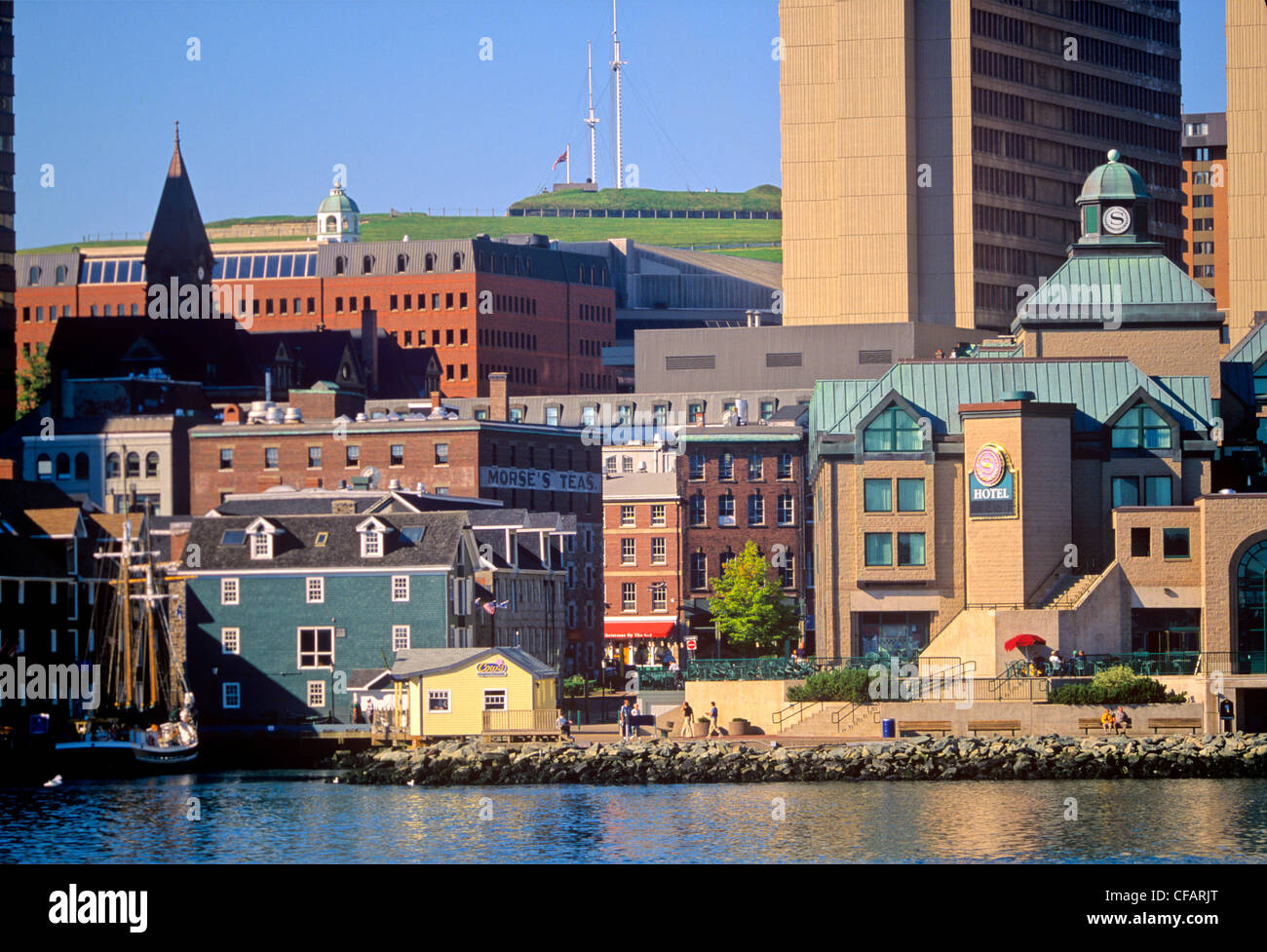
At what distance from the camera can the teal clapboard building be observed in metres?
91.1

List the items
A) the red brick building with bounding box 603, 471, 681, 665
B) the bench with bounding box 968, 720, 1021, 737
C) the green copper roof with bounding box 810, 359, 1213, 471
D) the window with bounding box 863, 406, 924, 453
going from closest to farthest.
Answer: the bench with bounding box 968, 720, 1021, 737 < the window with bounding box 863, 406, 924, 453 < the green copper roof with bounding box 810, 359, 1213, 471 < the red brick building with bounding box 603, 471, 681, 665

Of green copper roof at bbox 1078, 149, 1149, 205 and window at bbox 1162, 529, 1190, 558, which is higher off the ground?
green copper roof at bbox 1078, 149, 1149, 205

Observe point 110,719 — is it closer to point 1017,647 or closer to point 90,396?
point 1017,647

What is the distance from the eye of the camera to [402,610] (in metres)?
91.2

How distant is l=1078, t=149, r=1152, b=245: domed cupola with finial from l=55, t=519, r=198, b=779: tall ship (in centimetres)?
4151

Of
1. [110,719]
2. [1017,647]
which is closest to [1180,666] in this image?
[1017,647]

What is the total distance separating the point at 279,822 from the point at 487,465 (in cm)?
6297

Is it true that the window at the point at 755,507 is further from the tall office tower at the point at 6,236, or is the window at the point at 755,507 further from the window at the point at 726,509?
the tall office tower at the point at 6,236

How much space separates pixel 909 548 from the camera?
3275 inches

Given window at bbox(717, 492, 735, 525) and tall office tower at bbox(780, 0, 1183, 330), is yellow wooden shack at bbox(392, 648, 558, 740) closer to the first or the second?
window at bbox(717, 492, 735, 525)

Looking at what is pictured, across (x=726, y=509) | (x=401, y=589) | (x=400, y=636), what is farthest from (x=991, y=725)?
(x=726, y=509)

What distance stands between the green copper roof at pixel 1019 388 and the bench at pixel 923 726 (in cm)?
1383

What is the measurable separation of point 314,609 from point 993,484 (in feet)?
96.0

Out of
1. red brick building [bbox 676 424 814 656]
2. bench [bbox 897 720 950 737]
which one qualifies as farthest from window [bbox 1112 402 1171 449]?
red brick building [bbox 676 424 814 656]
